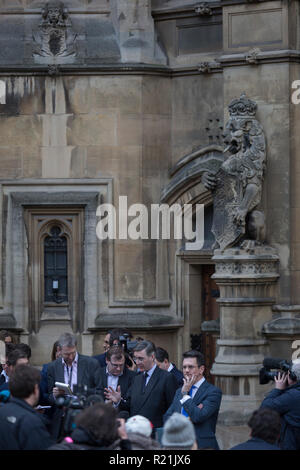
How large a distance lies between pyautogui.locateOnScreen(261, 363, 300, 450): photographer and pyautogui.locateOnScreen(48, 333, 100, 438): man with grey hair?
178cm

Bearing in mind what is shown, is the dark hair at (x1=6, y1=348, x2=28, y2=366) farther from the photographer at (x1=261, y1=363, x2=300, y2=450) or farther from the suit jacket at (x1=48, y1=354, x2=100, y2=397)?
the photographer at (x1=261, y1=363, x2=300, y2=450)

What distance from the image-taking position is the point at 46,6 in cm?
1677

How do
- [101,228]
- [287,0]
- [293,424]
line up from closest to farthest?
1. [293,424]
2. [287,0]
3. [101,228]

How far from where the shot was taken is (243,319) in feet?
48.5

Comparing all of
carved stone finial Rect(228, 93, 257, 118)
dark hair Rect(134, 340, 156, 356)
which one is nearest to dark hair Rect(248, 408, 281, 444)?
dark hair Rect(134, 340, 156, 356)

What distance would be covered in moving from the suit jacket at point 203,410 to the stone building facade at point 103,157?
5950 mm

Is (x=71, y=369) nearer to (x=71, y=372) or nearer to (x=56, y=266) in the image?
(x=71, y=372)

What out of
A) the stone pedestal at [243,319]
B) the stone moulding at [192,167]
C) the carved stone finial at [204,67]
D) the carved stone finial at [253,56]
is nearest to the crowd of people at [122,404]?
the stone pedestal at [243,319]

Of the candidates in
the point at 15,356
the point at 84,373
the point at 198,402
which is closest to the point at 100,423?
the point at 198,402

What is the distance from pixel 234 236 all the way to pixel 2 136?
384 cm

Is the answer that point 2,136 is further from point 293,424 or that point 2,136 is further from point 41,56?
point 293,424

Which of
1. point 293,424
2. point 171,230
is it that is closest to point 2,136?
point 171,230

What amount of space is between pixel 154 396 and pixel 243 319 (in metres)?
3.84

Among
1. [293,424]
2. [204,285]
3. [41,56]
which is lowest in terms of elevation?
[293,424]
